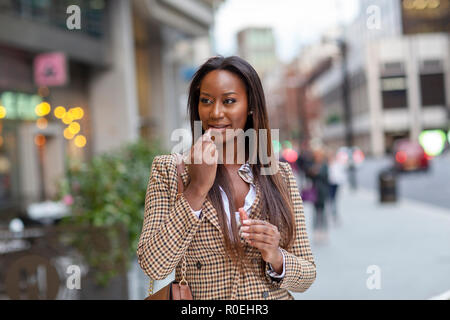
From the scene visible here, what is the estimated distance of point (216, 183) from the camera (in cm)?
190

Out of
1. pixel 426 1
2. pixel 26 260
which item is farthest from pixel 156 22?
pixel 26 260

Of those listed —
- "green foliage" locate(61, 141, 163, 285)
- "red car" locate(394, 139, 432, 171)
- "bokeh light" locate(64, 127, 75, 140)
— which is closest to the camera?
"green foliage" locate(61, 141, 163, 285)

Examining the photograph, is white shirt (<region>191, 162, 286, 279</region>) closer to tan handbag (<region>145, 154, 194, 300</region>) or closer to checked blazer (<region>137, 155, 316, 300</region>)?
checked blazer (<region>137, 155, 316, 300</region>)

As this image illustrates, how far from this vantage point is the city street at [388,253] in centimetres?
622

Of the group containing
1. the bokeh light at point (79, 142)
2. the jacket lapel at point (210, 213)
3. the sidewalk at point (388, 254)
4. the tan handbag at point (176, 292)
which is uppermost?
the bokeh light at point (79, 142)

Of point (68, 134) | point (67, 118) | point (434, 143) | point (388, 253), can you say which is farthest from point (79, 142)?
point (434, 143)

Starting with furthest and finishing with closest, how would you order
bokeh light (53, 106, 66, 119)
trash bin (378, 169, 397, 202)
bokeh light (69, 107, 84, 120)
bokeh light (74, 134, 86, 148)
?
bokeh light (74, 134, 86, 148) < bokeh light (69, 107, 84, 120) < bokeh light (53, 106, 66, 119) < trash bin (378, 169, 397, 202)

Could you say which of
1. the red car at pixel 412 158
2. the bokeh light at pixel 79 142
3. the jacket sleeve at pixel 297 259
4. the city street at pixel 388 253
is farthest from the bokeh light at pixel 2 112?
the red car at pixel 412 158

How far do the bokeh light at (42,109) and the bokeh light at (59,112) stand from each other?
1.12 feet

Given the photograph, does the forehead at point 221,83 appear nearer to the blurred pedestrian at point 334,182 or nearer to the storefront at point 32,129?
the blurred pedestrian at point 334,182

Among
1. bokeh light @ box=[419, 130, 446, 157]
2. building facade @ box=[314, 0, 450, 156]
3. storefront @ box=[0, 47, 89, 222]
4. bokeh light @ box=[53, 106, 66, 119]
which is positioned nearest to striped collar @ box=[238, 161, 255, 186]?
storefront @ box=[0, 47, 89, 222]

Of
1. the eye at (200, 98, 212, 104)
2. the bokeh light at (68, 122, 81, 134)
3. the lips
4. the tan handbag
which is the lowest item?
the tan handbag

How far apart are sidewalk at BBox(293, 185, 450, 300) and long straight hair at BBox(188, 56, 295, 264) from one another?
2292 millimetres

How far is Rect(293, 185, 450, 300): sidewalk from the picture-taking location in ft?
20.3
